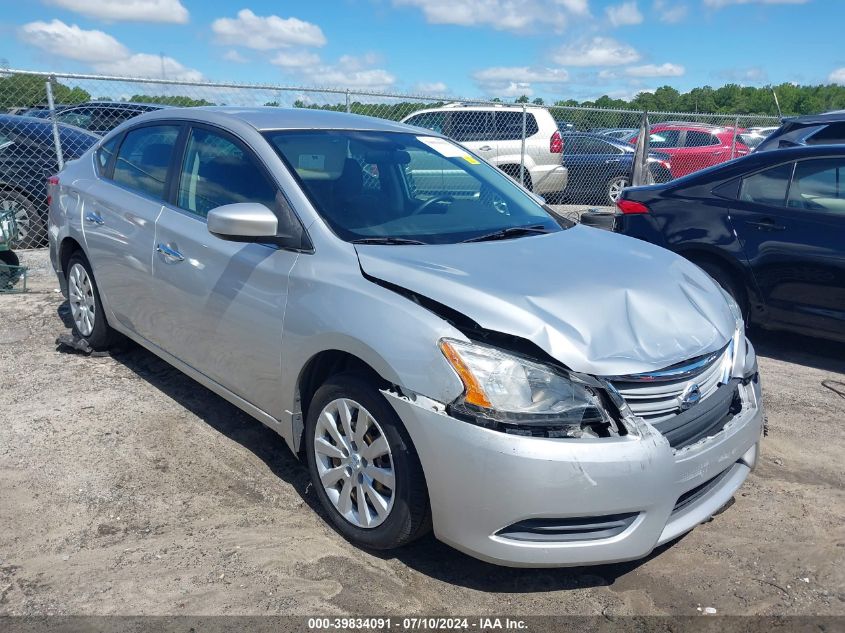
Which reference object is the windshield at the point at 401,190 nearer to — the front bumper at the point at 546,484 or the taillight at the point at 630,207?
the front bumper at the point at 546,484

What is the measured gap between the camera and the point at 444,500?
2.67m

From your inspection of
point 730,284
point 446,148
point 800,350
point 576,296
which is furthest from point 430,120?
point 576,296

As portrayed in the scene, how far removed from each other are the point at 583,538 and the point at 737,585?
0.76 metres

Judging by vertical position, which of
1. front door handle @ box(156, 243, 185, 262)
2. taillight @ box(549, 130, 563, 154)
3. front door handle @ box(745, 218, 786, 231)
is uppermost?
taillight @ box(549, 130, 563, 154)

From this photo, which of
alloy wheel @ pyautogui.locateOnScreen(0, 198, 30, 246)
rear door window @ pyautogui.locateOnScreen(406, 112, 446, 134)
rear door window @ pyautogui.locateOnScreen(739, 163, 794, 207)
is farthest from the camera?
rear door window @ pyautogui.locateOnScreen(406, 112, 446, 134)

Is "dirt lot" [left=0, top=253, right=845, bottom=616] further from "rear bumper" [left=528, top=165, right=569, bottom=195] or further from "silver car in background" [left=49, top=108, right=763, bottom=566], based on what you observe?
"rear bumper" [left=528, top=165, right=569, bottom=195]

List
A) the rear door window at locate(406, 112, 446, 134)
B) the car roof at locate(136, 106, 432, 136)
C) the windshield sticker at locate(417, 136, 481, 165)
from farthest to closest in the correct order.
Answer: the rear door window at locate(406, 112, 446, 134), the windshield sticker at locate(417, 136, 481, 165), the car roof at locate(136, 106, 432, 136)

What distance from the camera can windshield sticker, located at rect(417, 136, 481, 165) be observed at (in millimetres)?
4285

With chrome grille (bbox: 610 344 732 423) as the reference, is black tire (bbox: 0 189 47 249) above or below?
below

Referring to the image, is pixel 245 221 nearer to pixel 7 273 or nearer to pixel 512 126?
pixel 7 273

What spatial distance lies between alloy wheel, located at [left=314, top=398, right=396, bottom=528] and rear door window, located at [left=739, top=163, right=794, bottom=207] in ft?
13.6

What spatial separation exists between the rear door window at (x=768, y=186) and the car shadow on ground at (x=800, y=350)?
45.6 inches

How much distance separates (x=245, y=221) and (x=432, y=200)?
1044 mm

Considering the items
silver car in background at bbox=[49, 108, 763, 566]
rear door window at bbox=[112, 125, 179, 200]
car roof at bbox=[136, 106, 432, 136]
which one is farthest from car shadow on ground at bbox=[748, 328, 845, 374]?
rear door window at bbox=[112, 125, 179, 200]
